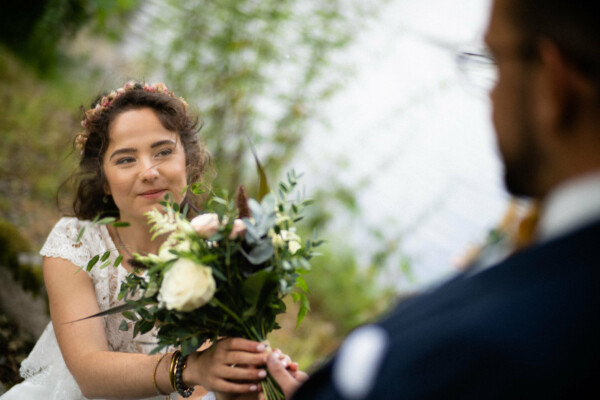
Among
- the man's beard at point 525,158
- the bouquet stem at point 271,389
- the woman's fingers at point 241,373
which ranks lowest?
the bouquet stem at point 271,389

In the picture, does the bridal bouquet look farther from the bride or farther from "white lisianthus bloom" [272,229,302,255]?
the bride

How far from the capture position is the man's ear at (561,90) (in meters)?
0.87

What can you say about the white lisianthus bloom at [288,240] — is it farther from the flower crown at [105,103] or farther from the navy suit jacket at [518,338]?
the flower crown at [105,103]

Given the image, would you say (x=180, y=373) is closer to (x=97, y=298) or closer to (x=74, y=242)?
(x=97, y=298)

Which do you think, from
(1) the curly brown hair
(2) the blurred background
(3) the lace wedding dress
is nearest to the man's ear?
(1) the curly brown hair

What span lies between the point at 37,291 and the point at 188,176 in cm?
127

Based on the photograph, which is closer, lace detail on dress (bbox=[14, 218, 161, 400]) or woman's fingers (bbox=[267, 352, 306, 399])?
woman's fingers (bbox=[267, 352, 306, 399])

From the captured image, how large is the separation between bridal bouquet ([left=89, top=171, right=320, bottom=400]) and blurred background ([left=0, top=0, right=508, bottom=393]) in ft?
9.24

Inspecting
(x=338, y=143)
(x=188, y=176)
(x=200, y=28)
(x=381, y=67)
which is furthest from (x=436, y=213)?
(x=188, y=176)

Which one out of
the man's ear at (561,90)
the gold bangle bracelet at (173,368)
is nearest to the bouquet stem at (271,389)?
the gold bangle bracelet at (173,368)

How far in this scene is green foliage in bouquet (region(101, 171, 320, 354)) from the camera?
1436 mm

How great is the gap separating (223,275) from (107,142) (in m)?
1.02

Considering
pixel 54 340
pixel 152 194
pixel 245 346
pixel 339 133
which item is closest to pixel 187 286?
pixel 245 346

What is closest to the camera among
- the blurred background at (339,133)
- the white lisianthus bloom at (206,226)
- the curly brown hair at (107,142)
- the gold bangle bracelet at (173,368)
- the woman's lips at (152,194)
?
the white lisianthus bloom at (206,226)
